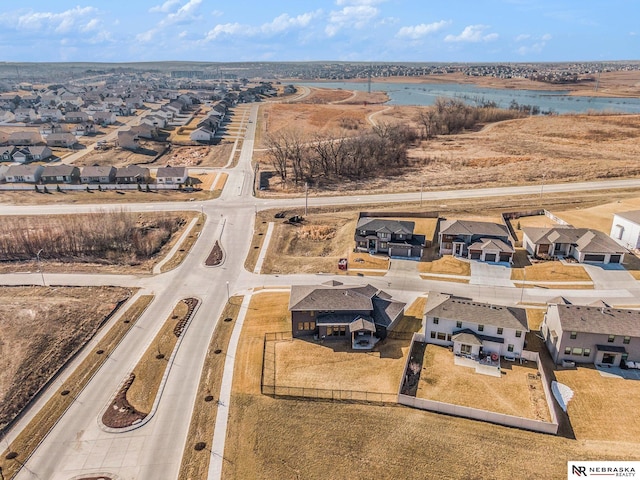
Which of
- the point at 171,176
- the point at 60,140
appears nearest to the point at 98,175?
the point at 171,176

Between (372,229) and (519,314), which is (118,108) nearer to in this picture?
(372,229)

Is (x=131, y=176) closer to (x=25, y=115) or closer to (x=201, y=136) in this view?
(x=201, y=136)

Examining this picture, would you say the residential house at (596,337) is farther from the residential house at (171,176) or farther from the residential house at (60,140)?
the residential house at (60,140)

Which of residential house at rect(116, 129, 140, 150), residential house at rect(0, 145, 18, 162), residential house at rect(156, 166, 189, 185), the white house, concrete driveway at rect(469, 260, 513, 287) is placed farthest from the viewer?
residential house at rect(116, 129, 140, 150)

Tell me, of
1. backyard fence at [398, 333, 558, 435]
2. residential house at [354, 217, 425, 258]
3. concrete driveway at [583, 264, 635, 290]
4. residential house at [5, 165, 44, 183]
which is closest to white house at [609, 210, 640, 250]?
concrete driveway at [583, 264, 635, 290]

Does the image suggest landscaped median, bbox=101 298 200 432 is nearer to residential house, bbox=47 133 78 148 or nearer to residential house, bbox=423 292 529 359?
residential house, bbox=423 292 529 359

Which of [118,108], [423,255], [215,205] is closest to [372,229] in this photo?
[423,255]

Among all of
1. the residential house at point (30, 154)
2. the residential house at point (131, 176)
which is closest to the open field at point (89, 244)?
the residential house at point (131, 176)
